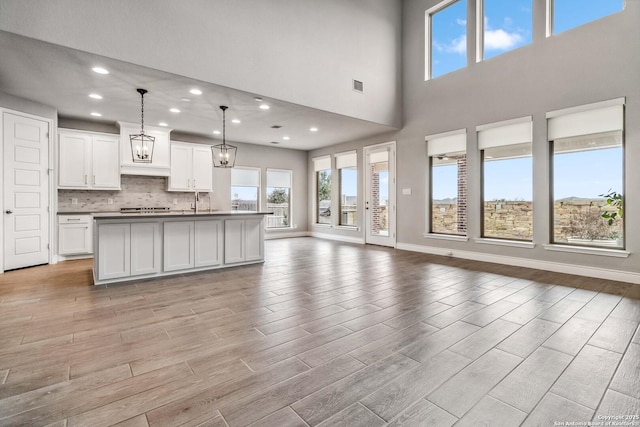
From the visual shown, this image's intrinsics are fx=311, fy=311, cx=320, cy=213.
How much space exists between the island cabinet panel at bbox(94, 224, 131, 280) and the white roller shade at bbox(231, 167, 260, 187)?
4533mm

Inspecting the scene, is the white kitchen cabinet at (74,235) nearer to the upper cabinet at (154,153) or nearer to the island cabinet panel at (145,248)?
the upper cabinet at (154,153)

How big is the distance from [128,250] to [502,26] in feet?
23.6

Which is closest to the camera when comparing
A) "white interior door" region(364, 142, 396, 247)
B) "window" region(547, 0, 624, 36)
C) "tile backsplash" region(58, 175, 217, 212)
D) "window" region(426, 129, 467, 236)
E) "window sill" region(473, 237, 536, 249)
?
"window" region(547, 0, 624, 36)

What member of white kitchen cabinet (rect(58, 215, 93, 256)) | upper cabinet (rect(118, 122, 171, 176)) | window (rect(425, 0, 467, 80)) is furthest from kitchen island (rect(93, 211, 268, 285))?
window (rect(425, 0, 467, 80))

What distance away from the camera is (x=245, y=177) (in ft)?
29.0

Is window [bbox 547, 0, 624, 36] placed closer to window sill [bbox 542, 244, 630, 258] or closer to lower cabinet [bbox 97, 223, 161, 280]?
window sill [bbox 542, 244, 630, 258]

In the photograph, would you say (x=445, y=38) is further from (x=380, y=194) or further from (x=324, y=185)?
(x=324, y=185)

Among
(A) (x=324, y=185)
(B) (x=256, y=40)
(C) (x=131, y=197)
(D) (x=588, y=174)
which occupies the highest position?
(B) (x=256, y=40)

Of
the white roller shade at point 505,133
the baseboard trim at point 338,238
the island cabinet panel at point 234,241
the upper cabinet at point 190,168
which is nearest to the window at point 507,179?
the white roller shade at point 505,133

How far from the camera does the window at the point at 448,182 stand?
611 centimetres

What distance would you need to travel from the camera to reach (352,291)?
3.73 m

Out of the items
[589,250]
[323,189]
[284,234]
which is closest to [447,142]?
[589,250]

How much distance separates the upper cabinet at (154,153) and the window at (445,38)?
5.89 meters

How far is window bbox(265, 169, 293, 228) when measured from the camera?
934 cm
